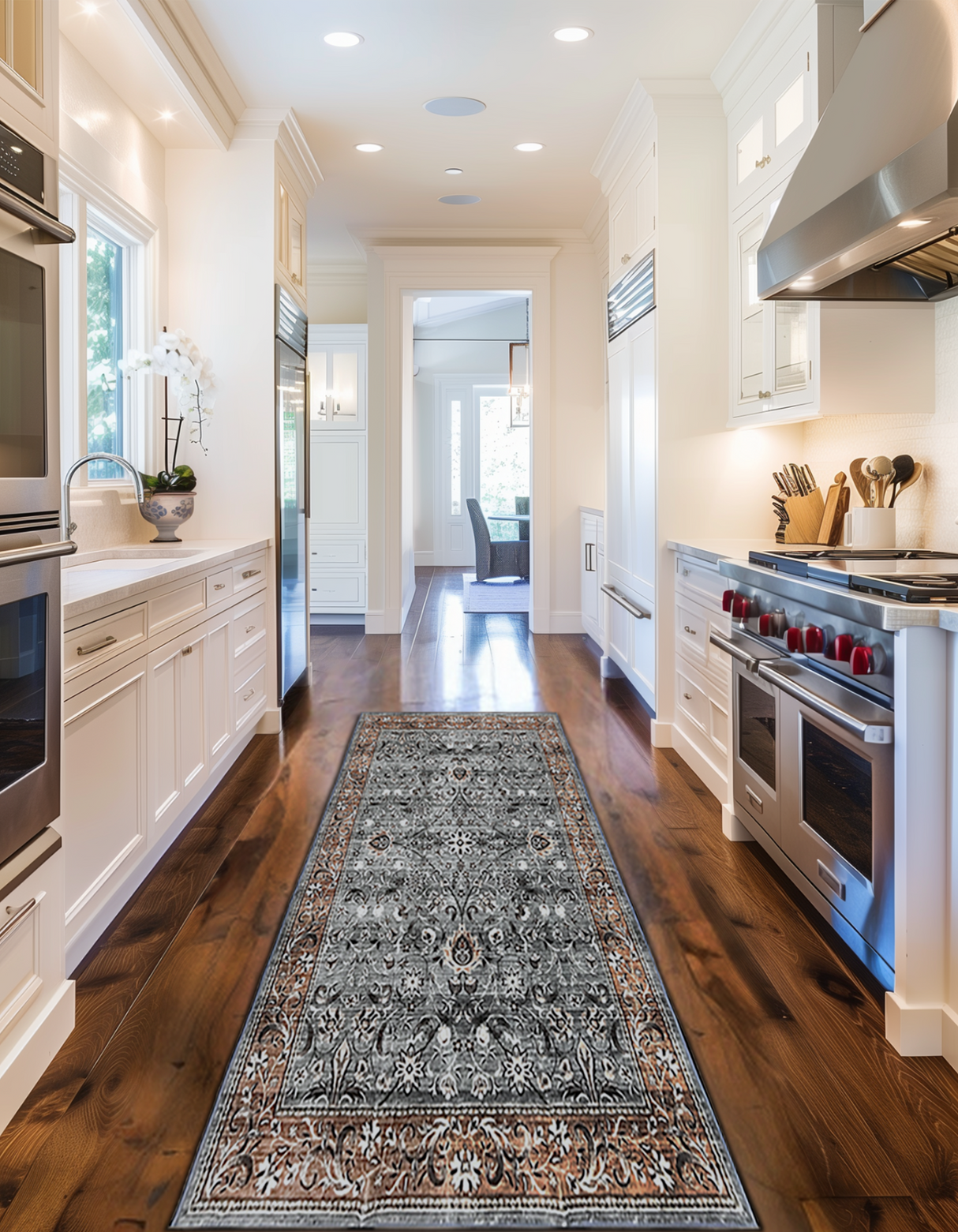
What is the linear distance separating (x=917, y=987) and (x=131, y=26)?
359cm

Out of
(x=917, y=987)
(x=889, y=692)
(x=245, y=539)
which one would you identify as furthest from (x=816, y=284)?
(x=245, y=539)

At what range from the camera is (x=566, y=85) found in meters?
4.01

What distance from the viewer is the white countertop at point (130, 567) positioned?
2.12 m

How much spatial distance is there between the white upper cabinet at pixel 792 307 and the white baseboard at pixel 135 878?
8.04 feet

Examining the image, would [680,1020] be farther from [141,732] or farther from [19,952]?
[141,732]

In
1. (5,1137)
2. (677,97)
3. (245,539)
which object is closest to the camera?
(5,1137)

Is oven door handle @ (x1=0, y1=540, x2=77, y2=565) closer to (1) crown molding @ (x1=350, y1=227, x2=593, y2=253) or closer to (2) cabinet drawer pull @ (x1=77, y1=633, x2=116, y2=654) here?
(2) cabinet drawer pull @ (x1=77, y1=633, x2=116, y2=654)

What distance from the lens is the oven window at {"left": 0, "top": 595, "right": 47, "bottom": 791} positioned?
1.52 metres

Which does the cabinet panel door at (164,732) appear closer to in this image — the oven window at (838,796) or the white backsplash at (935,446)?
the oven window at (838,796)

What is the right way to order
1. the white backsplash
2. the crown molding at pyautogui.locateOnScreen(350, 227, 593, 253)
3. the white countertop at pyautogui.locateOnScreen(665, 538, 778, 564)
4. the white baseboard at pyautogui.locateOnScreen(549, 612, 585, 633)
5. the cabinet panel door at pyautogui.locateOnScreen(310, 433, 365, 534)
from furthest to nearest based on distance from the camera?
the cabinet panel door at pyautogui.locateOnScreen(310, 433, 365, 534), the white baseboard at pyautogui.locateOnScreen(549, 612, 585, 633), the crown molding at pyautogui.locateOnScreen(350, 227, 593, 253), the white countertop at pyautogui.locateOnScreen(665, 538, 778, 564), the white backsplash

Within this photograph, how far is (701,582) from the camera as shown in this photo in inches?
136

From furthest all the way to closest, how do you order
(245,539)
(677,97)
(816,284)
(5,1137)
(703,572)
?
1. (245,539)
2. (677,97)
3. (703,572)
4. (816,284)
5. (5,1137)

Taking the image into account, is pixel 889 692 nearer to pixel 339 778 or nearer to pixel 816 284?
pixel 816 284

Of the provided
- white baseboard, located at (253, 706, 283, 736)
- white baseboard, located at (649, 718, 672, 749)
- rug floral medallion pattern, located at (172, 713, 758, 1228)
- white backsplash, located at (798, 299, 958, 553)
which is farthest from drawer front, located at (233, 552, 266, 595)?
white backsplash, located at (798, 299, 958, 553)
